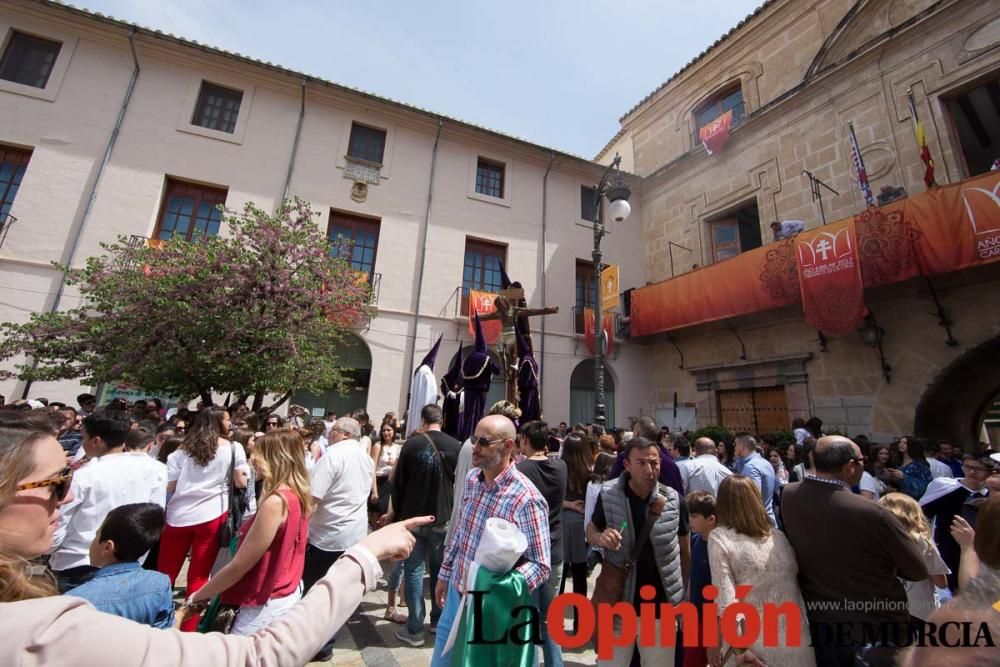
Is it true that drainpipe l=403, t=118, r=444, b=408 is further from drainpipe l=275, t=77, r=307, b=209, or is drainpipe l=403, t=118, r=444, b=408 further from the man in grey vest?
the man in grey vest

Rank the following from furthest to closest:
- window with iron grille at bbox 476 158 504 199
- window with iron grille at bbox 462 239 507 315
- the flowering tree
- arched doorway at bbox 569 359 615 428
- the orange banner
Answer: window with iron grille at bbox 476 158 504 199
arched doorway at bbox 569 359 615 428
window with iron grille at bbox 462 239 507 315
the orange banner
the flowering tree

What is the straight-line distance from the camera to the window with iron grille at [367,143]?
13546 millimetres

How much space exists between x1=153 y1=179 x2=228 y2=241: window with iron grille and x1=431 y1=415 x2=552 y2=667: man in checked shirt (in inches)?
474

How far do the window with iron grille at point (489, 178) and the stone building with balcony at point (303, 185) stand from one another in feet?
0.16

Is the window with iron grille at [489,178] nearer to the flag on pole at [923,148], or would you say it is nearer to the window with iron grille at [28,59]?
the flag on pole at [923,148]

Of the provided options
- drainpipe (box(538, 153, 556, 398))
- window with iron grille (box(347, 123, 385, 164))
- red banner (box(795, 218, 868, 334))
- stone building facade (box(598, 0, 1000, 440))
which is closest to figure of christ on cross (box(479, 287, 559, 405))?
red banner (box(795, 218, 868, 334))

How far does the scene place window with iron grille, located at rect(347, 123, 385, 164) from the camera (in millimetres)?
13546

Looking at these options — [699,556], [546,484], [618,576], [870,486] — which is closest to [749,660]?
[699,556]

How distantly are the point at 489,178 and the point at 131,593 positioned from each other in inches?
593

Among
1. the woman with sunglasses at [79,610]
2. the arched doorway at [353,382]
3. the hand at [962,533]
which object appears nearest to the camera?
the woman with sunglasses at [79,610]

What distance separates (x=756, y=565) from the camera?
7.22 ft

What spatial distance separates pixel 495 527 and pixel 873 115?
44.5ft

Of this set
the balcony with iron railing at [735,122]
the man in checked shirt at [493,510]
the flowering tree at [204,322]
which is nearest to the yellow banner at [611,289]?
the flowering tree at [204,322]

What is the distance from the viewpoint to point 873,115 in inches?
400
